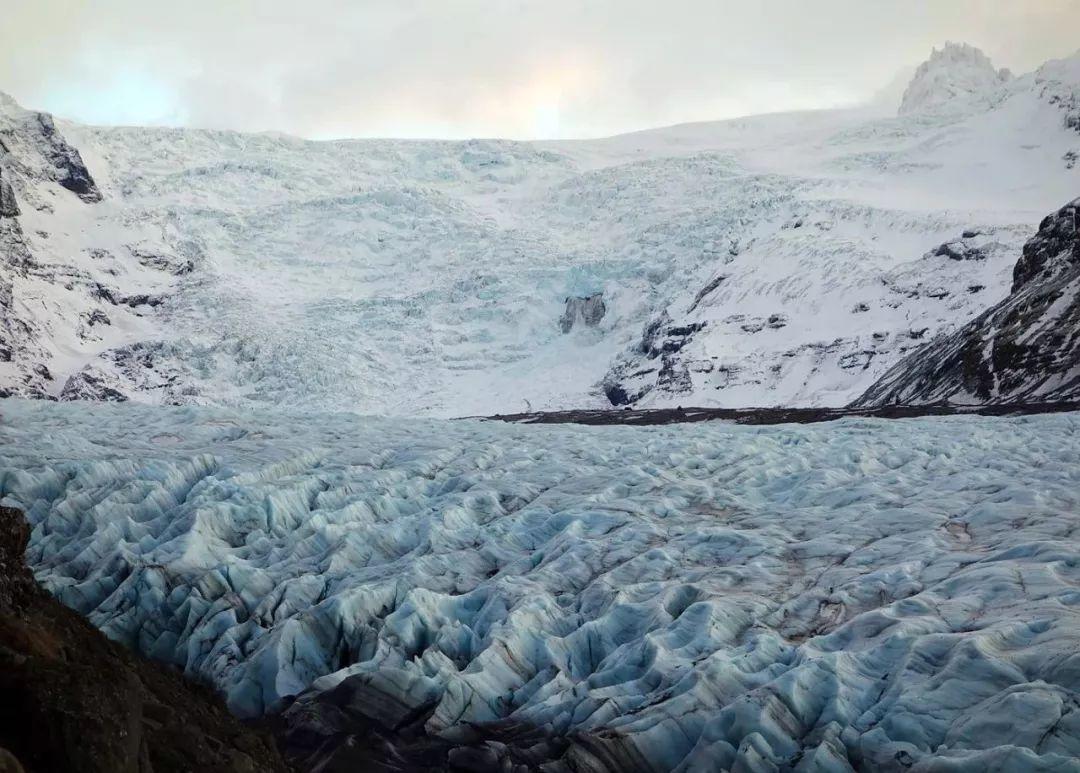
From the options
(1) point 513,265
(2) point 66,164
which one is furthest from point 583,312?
(2) point 66,164

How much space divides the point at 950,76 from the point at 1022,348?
113902 mm

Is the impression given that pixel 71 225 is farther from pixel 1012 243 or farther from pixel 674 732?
pixel 674 732

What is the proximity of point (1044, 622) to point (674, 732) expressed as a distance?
3336 mm

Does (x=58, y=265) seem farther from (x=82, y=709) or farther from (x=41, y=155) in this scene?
(x=82, y=709)

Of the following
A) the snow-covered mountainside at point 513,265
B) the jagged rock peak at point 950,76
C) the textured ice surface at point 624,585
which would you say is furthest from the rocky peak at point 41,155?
the jagged rock peak at point 950,76

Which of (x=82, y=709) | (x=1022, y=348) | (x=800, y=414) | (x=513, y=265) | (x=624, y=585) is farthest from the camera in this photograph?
(x=513, y=265)

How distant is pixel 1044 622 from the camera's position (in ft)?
23.9

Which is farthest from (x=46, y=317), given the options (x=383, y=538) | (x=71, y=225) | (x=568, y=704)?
(x=568, y=704)

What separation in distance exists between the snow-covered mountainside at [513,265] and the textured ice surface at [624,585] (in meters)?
36.1

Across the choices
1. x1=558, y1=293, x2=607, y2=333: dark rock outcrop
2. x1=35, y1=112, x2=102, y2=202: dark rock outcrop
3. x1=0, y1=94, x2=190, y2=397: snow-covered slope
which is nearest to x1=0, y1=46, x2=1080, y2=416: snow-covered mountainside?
x1=558, y1=293, x2=607, y2=333: dark rock outcrop

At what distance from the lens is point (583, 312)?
7262cm

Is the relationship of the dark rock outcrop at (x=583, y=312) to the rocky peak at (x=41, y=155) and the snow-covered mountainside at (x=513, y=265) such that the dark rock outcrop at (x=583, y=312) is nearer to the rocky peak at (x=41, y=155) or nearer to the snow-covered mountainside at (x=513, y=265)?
the snow-covered mountainside at (x=513, y=265)

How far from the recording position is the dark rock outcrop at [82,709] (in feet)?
14.1

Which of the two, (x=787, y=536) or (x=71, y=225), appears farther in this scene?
(x=71, y=225)
